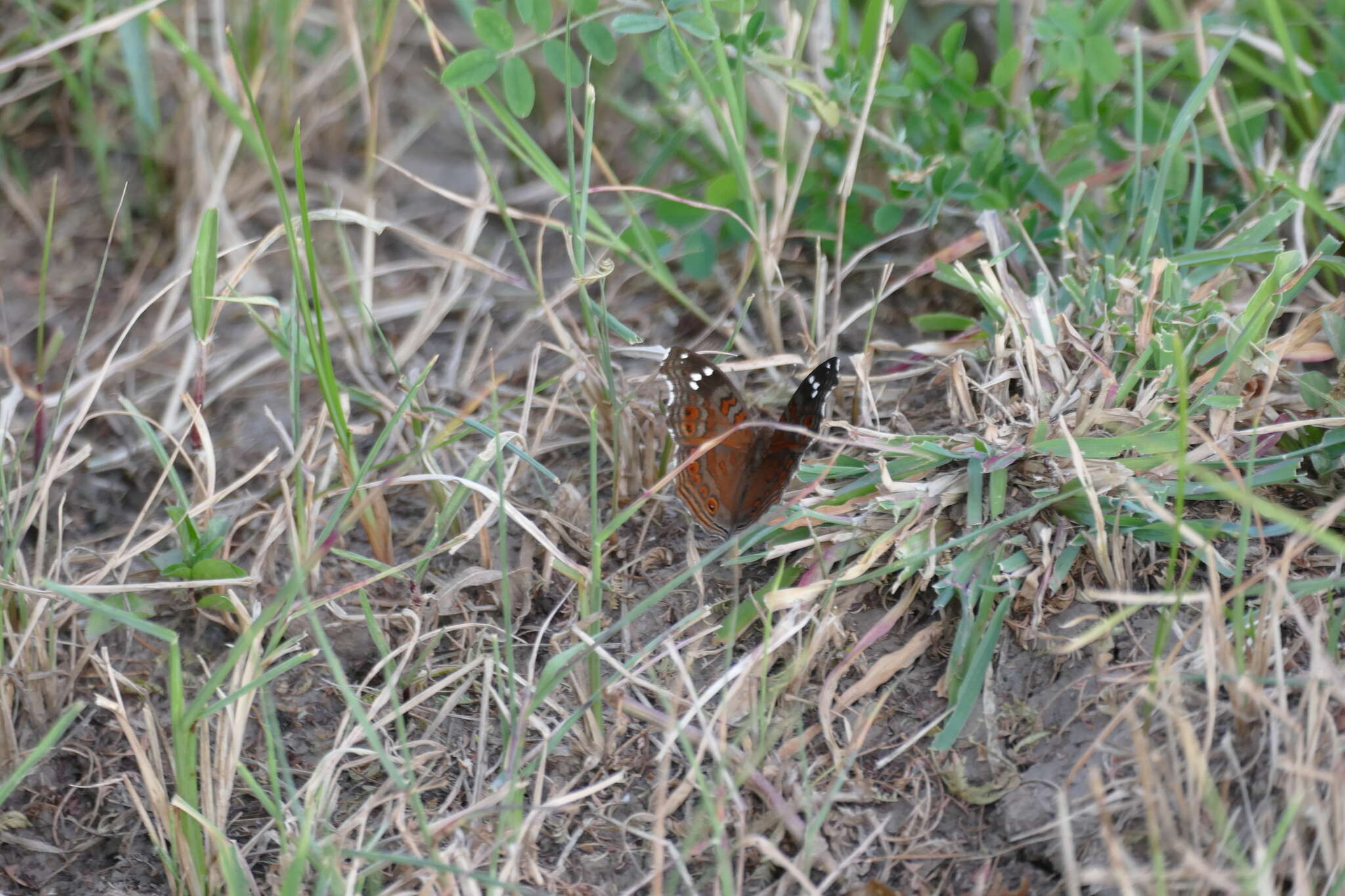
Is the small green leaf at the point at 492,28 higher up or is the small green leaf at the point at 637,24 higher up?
the small green leaf at the point at 492,28

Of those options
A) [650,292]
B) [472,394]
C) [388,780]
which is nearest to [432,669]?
[388,780]

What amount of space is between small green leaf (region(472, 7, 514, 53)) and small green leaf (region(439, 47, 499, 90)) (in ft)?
0.07

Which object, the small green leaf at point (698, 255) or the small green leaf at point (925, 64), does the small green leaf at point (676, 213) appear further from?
the small green leaf at point (925, 64)

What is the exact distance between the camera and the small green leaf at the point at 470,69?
2.28 metres

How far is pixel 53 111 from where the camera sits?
3.17 metres

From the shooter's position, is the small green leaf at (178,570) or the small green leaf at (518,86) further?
the small green leaf at (518,86)

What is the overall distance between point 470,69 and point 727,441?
3.13 feet

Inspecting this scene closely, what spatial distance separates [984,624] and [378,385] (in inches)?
60.8

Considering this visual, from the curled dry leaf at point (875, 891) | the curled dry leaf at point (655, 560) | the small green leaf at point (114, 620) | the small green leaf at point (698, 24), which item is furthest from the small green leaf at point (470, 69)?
the curled dry leaf at point (875, 891)

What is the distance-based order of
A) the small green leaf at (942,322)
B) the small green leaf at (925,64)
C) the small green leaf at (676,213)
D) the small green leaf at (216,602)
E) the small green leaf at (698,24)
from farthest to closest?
the small green leaf at (676,213), the small green leaf at (925,64), the small green leaf at (942,322), the small green leaf at (698,24), the small green leaf at (216,602)

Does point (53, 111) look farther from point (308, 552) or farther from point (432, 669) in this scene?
point (432, 669)

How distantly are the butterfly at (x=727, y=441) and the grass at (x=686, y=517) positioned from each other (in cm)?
7

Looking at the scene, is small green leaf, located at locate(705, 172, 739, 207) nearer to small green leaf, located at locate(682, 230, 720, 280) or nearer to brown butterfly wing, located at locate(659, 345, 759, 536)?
small green leaf, located at locate(682, 230, 720, 280)

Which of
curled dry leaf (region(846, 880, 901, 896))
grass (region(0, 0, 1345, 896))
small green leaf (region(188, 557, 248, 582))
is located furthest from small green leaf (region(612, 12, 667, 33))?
curled dry leaf (region(846, 880, 901, 896))
